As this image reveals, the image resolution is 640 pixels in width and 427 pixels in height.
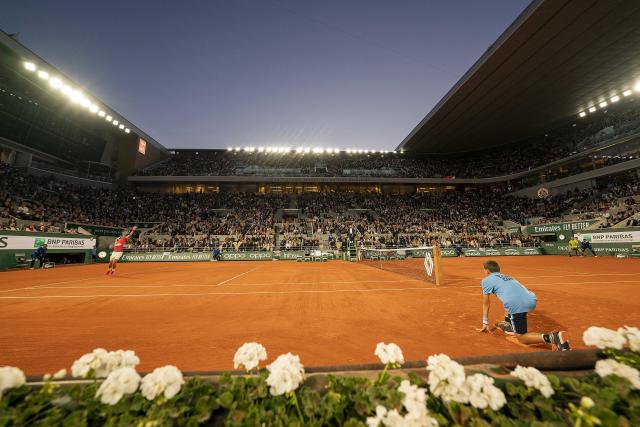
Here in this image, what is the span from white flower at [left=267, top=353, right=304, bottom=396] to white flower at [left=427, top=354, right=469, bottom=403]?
808mm

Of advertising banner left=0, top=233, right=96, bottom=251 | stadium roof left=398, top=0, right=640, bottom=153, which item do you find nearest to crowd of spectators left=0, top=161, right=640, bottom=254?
advertising banner left=0, top=233, right=96, bottom=251

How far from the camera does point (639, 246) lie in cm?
1831

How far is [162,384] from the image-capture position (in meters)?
1.44

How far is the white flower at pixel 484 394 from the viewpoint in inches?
55.7

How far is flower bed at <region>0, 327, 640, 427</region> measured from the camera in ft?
4.40

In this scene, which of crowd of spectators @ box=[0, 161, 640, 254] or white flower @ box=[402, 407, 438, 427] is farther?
crowd of spectators @ box=[0, 161, 640, 254]

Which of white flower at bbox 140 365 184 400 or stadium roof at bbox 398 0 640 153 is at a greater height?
stadium roof at bbox 398 0 640 153

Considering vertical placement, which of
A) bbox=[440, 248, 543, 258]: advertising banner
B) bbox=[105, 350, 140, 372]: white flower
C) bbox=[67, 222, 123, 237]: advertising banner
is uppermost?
bbox=[67, 222, 123, 237]: advertising banner

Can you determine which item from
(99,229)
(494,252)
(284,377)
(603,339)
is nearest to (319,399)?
(284,377)

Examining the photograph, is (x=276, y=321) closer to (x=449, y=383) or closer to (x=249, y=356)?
(x=249, y=356)

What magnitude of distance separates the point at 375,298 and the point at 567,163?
140 feet

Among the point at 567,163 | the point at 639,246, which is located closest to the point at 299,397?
the point at 639,246

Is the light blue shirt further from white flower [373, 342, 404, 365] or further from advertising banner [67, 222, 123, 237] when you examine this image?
advertising banner [67, 222, 123, 237]

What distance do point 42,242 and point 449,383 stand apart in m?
26.1
